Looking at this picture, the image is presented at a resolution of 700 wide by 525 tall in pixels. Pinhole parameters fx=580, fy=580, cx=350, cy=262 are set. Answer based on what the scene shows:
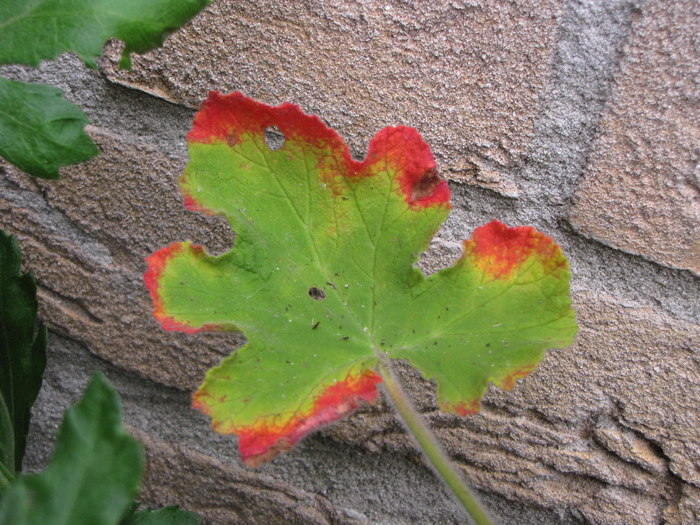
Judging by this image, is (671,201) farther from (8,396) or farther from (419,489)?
(8,396)

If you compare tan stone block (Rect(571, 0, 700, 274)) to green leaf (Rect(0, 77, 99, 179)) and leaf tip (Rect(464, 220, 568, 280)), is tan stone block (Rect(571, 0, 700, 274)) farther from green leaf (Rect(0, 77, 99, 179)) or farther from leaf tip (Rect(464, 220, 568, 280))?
green leaf (Rect(0, 77, 99, 179))

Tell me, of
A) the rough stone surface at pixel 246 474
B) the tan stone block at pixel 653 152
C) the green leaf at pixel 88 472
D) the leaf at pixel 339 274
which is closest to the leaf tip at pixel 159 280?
the leaf at pixel 339 274

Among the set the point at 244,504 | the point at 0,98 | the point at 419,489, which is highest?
the point at 0,98

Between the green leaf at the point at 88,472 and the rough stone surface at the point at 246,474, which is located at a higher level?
the green leaf at the point at 88,472

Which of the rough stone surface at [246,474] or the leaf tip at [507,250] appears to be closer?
the leaf tip at [507,250]

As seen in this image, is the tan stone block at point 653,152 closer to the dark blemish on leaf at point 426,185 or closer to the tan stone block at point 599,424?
the tan stone block at point 599,424

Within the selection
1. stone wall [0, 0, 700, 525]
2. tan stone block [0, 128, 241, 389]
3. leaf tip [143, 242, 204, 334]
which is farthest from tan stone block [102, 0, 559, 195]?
leaf tip [143, 242, 204, 334]

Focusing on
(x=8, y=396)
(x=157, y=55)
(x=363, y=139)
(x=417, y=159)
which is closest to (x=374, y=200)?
(x=417, y=159)
